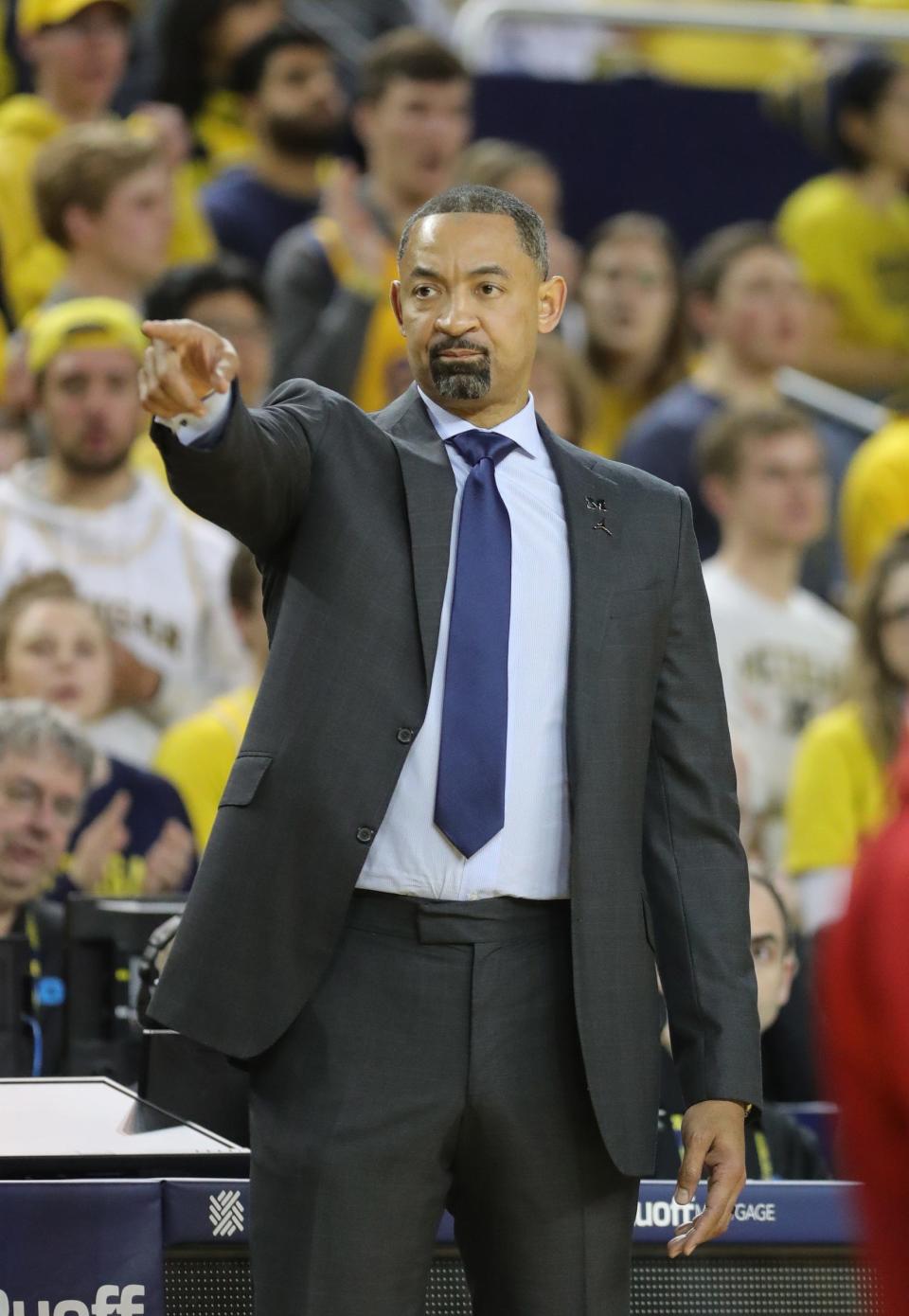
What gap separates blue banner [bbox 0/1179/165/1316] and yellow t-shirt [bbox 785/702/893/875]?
3.30 m

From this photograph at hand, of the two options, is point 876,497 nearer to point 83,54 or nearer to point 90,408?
point 90,408

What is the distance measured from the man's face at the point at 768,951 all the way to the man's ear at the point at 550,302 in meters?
1.91

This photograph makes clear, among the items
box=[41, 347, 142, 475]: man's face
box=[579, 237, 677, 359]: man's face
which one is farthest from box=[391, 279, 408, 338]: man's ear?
box=[579, 237, 677, 359]: man's face

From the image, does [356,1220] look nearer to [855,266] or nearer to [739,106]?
[855,266]

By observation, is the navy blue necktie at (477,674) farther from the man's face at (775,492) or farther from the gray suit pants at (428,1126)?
the man's face at (775,492)

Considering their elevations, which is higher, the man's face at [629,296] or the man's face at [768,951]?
the man's face at [629,296]

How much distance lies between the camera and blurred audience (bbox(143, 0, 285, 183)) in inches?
313

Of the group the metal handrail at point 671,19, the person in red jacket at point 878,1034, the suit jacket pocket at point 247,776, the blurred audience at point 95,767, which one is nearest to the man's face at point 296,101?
the metal handrail at point 671,19

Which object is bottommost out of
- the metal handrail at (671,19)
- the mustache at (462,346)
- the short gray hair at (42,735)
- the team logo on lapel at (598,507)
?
the short gray hair at (42,735)

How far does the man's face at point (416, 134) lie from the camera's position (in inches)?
290

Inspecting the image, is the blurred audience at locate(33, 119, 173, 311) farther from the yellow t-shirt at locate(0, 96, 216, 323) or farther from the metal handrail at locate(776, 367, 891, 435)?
the metal handrail at locate(776, 367, 891, 435)

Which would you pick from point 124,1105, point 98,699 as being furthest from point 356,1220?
point 98,699

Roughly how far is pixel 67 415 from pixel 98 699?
34.7 inches

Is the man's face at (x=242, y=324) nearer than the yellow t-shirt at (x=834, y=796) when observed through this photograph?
No
